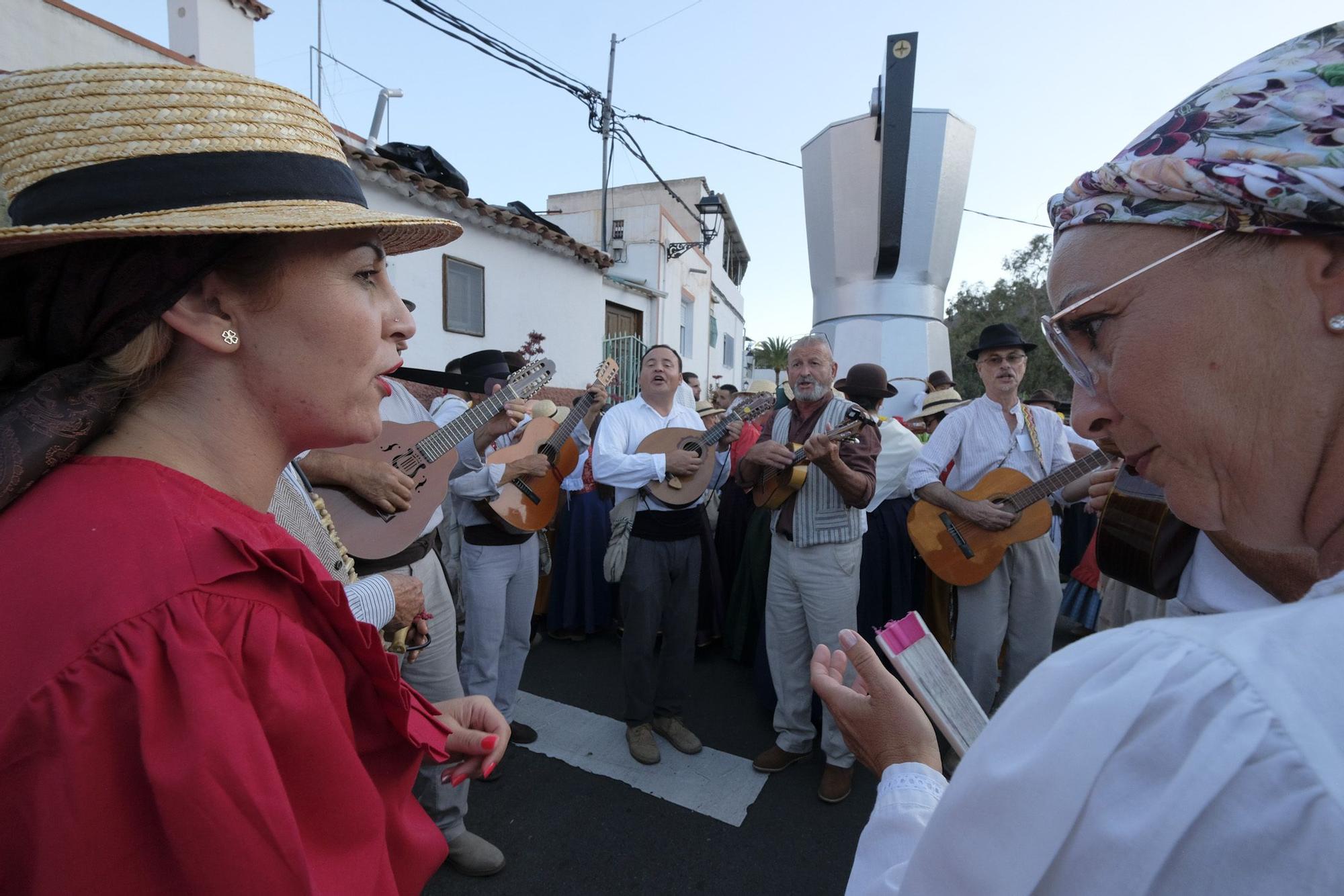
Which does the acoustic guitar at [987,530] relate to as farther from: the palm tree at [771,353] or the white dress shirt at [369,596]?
the palm tree at [771,353]

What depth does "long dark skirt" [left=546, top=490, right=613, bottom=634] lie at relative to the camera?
5.09 metres

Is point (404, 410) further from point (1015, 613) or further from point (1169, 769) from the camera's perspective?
point (1015, 613)

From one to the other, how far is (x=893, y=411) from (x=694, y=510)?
7056mm

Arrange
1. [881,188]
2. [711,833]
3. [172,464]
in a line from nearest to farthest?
A: [172,464] → [711,833] → [881,188]

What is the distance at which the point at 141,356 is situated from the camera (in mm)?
910

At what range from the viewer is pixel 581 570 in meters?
5.16

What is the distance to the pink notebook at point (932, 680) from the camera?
1061 millimetres

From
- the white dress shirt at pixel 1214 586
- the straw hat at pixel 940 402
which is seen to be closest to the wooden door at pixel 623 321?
the straw hat at pixel 940 402

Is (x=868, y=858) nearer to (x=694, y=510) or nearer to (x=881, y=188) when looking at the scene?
(x=694, y=510)

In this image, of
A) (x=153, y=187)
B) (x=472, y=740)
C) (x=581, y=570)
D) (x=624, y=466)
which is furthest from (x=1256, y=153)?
(x=581, y=570)

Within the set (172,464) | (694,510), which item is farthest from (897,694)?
(694,510)

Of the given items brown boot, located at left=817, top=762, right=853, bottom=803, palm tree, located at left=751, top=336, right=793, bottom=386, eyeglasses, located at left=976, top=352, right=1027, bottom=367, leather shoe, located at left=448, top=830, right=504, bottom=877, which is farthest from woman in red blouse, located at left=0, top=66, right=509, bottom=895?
palm tree, located at left=751, top=336, right=793, bottom=386

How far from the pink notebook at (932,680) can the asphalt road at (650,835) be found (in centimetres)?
198

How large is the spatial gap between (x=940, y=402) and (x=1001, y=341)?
2.17 meters
